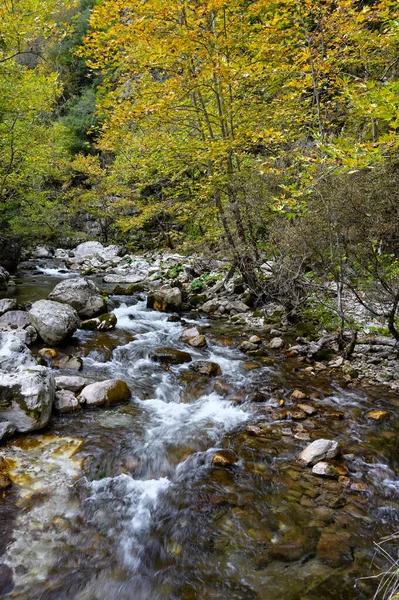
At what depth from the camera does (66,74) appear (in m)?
31.3

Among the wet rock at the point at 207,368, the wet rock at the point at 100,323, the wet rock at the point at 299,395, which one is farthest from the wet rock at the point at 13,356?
the wet rock at the point at 299,395

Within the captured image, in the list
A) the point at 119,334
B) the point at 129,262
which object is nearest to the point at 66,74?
the point at 129,262

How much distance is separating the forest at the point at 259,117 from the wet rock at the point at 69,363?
433cm

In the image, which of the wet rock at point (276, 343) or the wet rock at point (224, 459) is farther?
the wet rock at point (276, 343)

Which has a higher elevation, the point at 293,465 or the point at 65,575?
the point at 65,575

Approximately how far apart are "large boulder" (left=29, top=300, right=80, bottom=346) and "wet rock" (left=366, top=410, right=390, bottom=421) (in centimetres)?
575

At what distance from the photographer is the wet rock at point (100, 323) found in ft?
26.7

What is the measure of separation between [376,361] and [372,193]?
3.09m

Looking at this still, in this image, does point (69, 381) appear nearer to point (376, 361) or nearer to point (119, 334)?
point (119, 334)

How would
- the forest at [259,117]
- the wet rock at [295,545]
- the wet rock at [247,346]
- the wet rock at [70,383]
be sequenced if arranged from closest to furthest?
1. the wet rock at [295,545]
2. the forest at [259,117]
3. the wet rock at [70,383]
4. the wet rock at [247,346]

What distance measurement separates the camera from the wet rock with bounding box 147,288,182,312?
10180 mm

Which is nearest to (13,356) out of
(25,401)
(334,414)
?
(25,401)

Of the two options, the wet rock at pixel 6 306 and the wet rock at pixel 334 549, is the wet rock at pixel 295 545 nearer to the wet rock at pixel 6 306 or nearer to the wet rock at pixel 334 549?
the wet rock at pixel 334 549

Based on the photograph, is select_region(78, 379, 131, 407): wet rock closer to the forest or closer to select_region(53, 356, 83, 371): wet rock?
select_region(53, 356, 83, 371): wet rock
